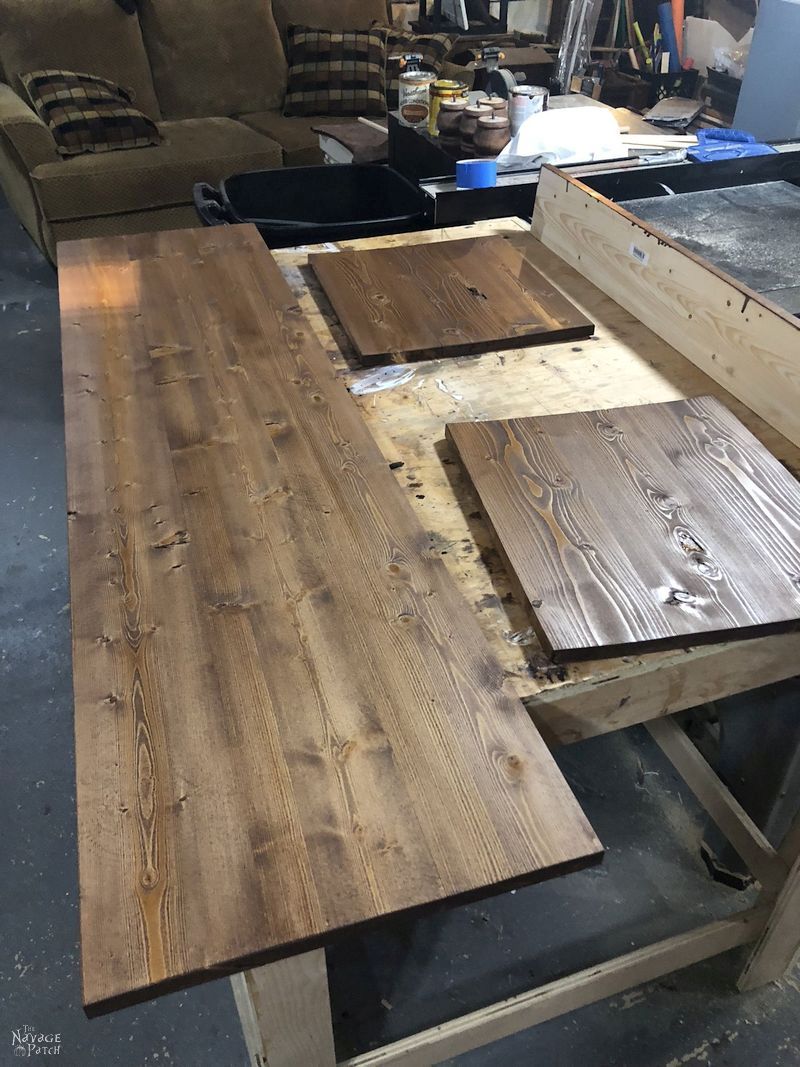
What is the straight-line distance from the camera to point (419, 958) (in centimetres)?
134

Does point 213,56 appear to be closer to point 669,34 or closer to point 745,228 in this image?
point 669,34

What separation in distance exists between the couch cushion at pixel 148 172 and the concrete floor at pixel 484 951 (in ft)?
7.19

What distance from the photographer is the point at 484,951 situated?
135cm

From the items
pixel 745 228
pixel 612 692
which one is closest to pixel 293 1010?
pixel 612 692

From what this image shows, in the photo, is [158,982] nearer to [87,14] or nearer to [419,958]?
[419,958]

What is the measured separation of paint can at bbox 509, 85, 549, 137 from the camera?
73.7 inches

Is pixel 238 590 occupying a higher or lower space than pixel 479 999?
higher

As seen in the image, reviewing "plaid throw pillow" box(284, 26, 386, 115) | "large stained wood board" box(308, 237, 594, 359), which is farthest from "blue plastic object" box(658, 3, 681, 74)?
"large stained wood board" box(308, 237, 594, 359)

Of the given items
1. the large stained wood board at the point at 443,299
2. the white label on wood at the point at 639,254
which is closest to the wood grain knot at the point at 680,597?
the large stained wood board at the point at 443,299

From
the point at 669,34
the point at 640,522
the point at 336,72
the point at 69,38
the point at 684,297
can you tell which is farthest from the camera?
the point at 669,34

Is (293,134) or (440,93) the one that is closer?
(440,93)

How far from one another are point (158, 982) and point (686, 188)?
1.78 metres

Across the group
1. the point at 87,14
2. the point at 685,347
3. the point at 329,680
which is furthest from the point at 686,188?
the point at 87,14

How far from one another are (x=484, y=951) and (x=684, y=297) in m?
1.12
